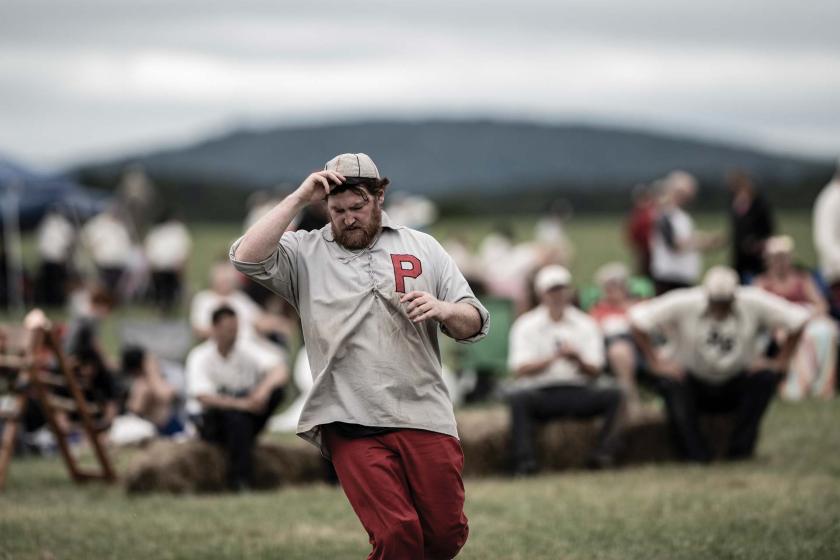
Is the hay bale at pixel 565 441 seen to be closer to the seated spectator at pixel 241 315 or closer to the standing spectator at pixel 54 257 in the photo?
the seated spectator at pixel 241 315

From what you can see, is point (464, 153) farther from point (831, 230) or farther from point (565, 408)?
point (565, 408)

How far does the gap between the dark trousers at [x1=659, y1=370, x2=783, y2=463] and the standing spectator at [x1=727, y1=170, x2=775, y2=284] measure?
5.34 meters

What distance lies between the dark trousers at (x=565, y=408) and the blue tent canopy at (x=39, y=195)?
14.5 metres

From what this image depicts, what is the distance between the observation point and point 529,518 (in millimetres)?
9336

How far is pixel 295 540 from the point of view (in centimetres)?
862

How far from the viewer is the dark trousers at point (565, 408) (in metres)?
11.6

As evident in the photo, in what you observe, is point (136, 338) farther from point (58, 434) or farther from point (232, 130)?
point (232, 130)

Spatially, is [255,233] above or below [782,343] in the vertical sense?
above

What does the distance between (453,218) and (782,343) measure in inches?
1783

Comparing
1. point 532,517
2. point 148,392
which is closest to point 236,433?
point 148,392

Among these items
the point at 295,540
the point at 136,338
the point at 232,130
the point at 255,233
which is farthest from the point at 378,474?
the point at 232,130

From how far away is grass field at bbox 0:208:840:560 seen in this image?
8258 mm

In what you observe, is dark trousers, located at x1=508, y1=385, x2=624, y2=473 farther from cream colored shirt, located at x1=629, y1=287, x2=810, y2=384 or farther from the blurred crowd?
cream colored shirt, located at x1=629, y1=287, x2=810, y2=384

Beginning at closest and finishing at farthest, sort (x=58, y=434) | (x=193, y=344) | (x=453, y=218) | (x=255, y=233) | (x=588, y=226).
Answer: (x=255, y=233), (x=58, y=434), (x=193, y=344), (x=588, y=226), (x=453, y=218)
